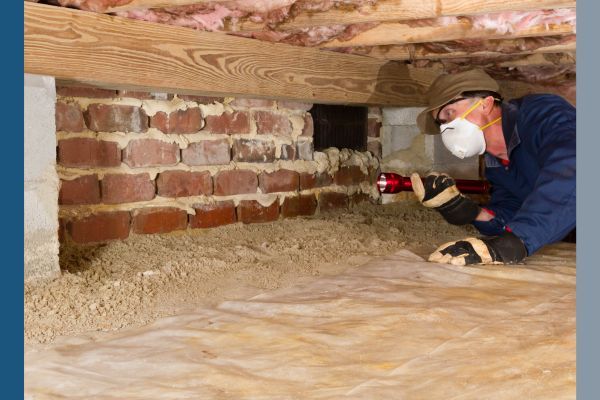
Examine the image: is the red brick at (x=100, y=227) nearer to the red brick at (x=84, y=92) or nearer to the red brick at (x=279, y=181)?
the red brick at (x=84, y=92)

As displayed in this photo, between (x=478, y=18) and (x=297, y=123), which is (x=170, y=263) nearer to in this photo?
(x=297, y=123)

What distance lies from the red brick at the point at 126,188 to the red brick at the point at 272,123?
634mm

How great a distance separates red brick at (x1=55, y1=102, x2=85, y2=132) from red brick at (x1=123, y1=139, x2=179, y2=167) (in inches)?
8.1

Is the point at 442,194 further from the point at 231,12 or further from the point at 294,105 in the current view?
the point at 231,12

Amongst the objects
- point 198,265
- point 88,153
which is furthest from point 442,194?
point 88,153

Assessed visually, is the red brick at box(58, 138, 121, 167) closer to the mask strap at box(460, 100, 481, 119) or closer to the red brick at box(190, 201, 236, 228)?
the red brick at box(190, 201, 236, 228)

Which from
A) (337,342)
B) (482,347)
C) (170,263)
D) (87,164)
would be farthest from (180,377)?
(87,164)

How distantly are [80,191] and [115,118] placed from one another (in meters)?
0.30

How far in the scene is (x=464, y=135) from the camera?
8.51ft

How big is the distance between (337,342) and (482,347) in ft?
1.08

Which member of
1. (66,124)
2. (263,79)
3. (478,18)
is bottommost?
(66,124)

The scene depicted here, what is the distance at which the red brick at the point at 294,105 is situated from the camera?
3052 millimetres

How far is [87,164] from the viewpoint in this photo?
2.33 metres

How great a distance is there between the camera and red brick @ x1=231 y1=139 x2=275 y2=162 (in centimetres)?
285
